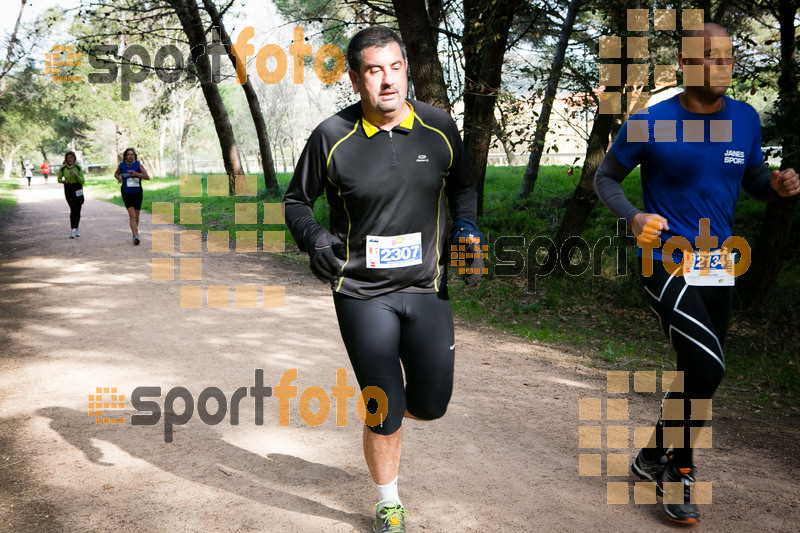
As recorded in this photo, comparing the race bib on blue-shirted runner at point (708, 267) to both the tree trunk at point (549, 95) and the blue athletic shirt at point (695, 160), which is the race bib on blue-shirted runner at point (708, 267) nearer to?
the blue athletic shirt at point (695, 160)

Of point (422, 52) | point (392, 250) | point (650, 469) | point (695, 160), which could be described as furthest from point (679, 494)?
point (422, 52)

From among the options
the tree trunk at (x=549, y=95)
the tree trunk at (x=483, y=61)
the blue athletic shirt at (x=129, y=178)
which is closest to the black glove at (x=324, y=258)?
the tree trunk at (x=483, y=61)

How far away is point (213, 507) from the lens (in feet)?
12.7

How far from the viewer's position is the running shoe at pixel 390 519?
3436 mm

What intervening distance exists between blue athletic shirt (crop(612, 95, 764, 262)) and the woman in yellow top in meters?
14.4

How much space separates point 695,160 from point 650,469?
5.69ft

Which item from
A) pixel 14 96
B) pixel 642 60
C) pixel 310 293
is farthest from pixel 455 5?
pixel 14 96

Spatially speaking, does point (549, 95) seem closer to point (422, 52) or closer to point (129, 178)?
point (422, 52)

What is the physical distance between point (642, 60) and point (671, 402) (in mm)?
8550

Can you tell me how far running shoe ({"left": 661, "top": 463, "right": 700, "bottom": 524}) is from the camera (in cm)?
362

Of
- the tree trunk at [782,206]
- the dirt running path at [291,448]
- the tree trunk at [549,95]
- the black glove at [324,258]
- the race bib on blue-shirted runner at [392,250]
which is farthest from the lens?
the tree trunk at [549,95]

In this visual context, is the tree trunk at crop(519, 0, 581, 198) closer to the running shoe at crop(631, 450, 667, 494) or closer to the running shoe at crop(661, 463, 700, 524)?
the running shoe at crop(631, 450, 667, 494)

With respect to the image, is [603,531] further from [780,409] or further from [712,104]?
[780,409]

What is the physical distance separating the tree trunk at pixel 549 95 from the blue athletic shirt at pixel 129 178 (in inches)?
324
